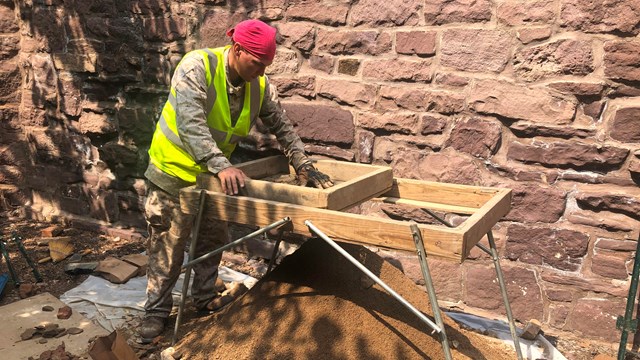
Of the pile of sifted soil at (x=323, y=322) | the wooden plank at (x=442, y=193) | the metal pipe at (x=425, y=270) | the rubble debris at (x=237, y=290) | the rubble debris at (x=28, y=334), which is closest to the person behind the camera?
the metal pipe at (x=425, y=270)

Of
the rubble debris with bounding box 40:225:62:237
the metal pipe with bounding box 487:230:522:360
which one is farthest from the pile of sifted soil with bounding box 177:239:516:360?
the rubble debris with bounding box 40:225:62:237

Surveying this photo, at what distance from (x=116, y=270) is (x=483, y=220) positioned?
2989 mm

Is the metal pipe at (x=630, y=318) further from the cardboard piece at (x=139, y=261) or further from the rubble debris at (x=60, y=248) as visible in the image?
the rubble debris at (x=60, y=248)

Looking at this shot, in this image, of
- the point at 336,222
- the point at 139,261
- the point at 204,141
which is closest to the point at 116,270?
the point at 139,261

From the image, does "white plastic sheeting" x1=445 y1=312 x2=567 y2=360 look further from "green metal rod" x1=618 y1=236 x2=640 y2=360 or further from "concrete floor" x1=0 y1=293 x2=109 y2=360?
"concrete floor" x1=0 y1=293 x2=109 y2=360

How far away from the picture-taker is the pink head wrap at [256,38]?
285cm

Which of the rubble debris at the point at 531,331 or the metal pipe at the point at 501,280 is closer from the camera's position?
the metal pipe at the point at 501,280

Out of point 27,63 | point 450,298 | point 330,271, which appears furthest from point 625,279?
point 27,63

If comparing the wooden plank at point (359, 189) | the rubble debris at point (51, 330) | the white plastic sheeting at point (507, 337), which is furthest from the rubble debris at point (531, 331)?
the rubble debris at point (51, 330)

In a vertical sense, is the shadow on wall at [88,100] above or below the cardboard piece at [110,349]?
above

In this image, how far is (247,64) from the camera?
2.94 metres

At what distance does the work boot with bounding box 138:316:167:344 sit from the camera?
11.3 ft

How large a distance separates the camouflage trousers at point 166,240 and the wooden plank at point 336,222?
581 mm

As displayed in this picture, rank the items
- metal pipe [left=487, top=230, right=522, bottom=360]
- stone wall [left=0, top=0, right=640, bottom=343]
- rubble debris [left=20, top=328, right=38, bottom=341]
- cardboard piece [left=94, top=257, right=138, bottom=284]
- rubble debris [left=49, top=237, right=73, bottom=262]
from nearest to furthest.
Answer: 1. metal pipe [left=487, top=230, right=522, bottom=360]
2. stone wall [left=0, top=0, right=640, bottom=343]
3. rubble debris [left=20, top=328, right=38, bottom=341]
4. cardboard piece [left=94, top=257, right=138, bottom=284]
5. rubble debris [left=49, top=237, right=73, bottom=262]
